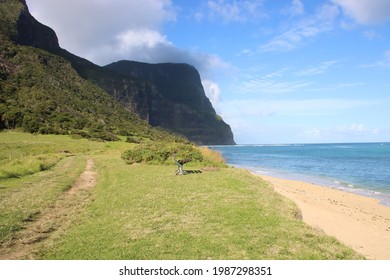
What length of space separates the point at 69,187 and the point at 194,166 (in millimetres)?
14175

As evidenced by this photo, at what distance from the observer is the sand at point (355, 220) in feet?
49.5

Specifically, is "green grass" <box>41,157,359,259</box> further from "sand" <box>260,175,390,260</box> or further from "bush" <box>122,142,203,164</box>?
"bush" <box>122,142,203,164</box>

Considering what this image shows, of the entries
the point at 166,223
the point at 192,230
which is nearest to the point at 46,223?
the point at 166,223

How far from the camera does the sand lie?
1508 centimetres

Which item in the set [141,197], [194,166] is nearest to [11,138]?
[194,166]

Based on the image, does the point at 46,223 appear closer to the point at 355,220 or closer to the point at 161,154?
the point at 355,220

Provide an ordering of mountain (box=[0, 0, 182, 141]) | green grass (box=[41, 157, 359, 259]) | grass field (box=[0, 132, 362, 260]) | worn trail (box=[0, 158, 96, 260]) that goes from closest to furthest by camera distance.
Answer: green grass (box=[41, 157, 359, 259]) → grass field (box=[0, 132, 362, 260]) → worn trail (box=[0, 158, 96, 260]) → mountain (box=[0, 0, 182, 141])

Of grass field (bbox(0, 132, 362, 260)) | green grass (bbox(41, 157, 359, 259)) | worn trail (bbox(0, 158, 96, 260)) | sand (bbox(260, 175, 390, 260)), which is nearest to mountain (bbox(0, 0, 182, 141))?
worn trail (bbox(0, 158, 96, 260))

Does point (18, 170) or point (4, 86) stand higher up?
point (4, 86)

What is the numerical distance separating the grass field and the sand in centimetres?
304

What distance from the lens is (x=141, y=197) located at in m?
17.2

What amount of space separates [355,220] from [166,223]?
45.2 ft
